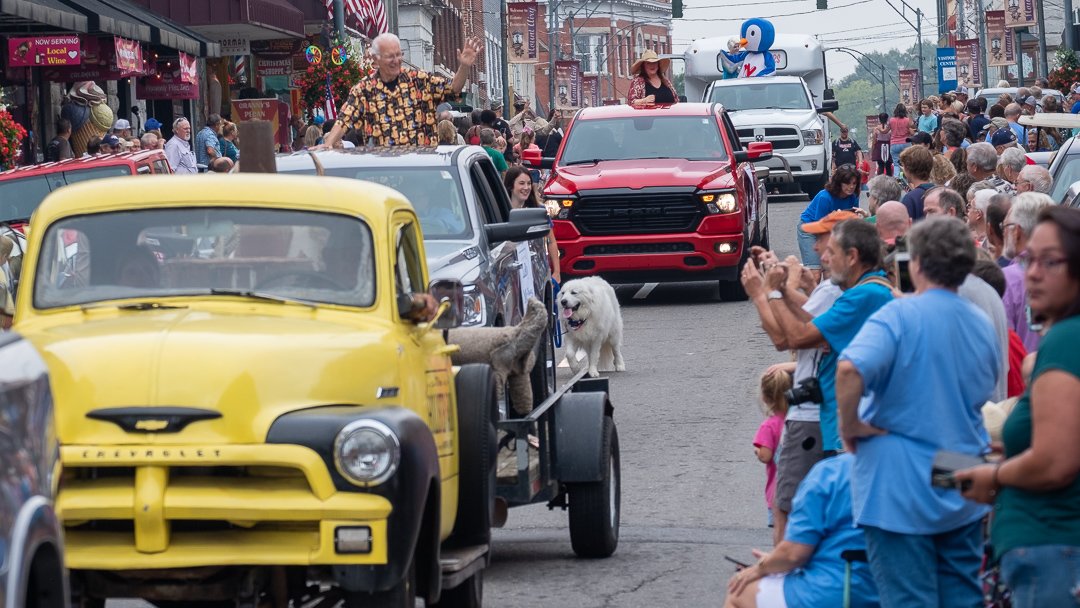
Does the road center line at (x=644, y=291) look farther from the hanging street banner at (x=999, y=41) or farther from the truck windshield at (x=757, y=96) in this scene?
the hanging street banner at (x=999, y=41)

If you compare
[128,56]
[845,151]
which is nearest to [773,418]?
[128,56]

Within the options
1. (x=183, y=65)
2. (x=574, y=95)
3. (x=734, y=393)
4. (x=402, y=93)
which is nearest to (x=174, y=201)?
(x=402, y=93)

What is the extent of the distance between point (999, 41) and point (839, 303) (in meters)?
73.2

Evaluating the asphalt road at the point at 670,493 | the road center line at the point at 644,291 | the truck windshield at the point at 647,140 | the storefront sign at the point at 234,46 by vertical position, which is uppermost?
the storefront sign at the point at 234,46

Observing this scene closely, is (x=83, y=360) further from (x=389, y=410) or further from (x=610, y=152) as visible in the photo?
(x=610, y=152)

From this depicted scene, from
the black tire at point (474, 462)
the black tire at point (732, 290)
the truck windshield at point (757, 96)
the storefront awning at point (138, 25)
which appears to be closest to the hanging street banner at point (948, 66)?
the truck windshield at point (757, 96)

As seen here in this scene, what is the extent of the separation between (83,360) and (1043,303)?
10.3ft

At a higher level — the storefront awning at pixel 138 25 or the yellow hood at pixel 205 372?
the storefront awning at pixel 138 25

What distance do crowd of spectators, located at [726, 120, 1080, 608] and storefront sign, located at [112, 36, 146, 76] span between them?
696 inches

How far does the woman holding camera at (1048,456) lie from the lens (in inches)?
188

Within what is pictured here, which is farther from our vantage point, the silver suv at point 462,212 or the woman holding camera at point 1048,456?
the silver suv at point 462,212

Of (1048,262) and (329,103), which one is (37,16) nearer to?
(329,103)

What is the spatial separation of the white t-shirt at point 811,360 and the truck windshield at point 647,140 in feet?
39.7

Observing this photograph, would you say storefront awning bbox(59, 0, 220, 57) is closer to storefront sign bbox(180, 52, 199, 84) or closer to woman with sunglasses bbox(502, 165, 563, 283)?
storefront sign bbox(180, 52, 199, 84)
